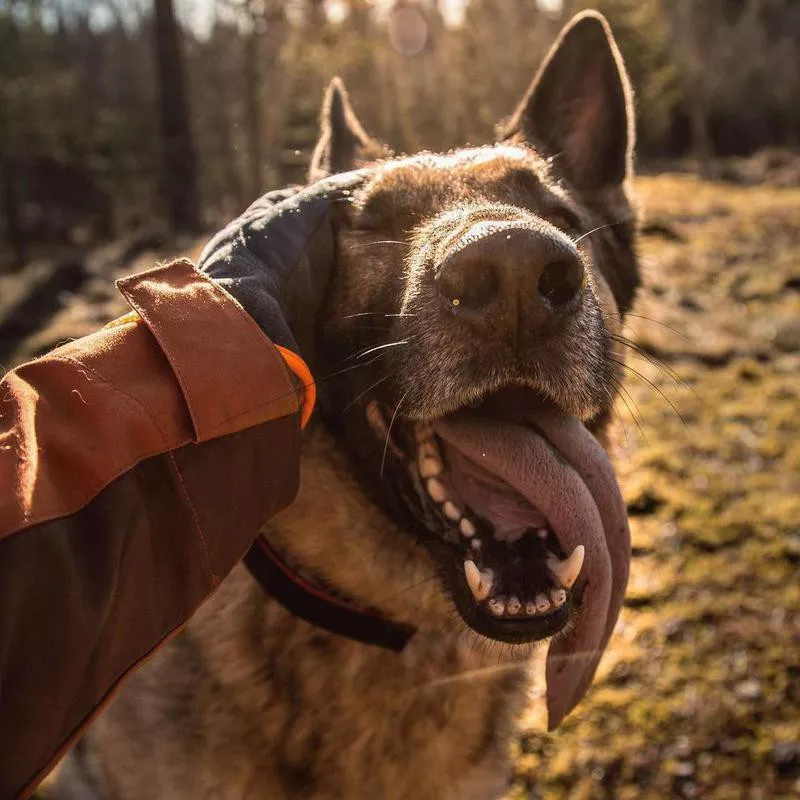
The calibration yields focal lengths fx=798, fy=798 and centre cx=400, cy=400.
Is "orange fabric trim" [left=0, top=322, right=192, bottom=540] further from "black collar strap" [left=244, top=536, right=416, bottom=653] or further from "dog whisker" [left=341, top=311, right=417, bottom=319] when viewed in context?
"black collar strap" [left=244, top=536, right=416, bottom=653]

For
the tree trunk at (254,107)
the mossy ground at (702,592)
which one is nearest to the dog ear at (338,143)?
the mossy ground at (702,592)

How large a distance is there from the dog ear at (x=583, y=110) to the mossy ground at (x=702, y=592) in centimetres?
45

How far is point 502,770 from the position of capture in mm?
2562

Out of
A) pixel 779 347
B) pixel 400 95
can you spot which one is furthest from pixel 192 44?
pixel 779 347

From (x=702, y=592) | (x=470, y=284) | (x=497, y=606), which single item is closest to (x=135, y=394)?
(x=470, y=284)

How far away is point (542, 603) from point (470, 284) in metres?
0.81

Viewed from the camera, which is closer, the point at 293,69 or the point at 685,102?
the point at 293,69

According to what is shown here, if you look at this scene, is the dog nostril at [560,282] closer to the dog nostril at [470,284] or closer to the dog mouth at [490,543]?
the dog nostril at [470,284]

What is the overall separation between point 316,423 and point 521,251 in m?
0.90

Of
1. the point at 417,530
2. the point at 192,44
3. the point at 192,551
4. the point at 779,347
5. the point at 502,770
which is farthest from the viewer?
the point at 192,44

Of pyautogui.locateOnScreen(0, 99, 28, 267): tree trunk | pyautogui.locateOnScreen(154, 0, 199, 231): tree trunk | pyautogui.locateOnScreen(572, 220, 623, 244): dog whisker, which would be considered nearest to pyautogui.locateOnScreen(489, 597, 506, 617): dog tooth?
pyautogui.locateOnScreen(572, 220, 623, 244): dog whisker

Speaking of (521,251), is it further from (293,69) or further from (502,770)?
(293,69)

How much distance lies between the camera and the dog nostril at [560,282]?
1.77m

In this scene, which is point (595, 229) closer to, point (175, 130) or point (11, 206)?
point (175, 130)
